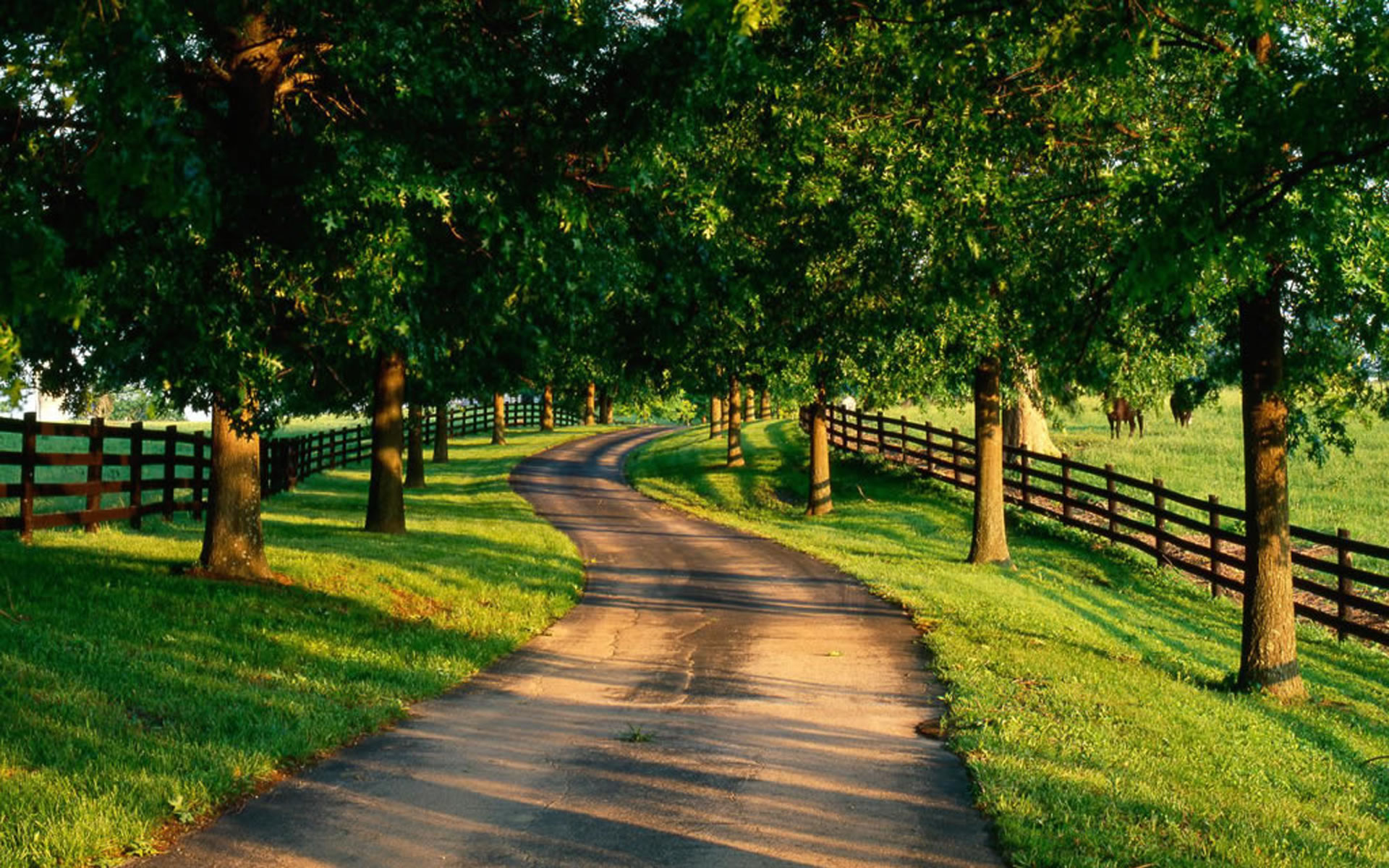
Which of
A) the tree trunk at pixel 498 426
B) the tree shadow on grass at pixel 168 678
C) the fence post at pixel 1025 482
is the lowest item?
the tree shadow on grass at pixel 168 678

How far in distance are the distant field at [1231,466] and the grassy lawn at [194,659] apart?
51.0ft

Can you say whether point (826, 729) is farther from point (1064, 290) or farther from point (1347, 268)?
point (1347, 268)

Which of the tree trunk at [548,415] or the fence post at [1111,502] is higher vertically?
the tree trunk at [548,415]

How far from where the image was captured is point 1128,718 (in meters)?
10.1

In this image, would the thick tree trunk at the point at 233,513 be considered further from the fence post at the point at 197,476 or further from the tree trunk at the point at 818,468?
the tree trunk at the point at 818,468

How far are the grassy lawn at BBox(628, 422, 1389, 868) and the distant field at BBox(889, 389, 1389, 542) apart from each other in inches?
220

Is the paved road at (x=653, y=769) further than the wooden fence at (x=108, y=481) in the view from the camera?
No

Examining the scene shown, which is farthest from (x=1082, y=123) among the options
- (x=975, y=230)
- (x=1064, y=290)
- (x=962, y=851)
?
(x=962, y=851)

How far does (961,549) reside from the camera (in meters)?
24.5

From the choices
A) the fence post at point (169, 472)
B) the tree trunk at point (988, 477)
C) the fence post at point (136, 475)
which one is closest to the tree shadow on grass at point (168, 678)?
the fence post at point (136, 475)

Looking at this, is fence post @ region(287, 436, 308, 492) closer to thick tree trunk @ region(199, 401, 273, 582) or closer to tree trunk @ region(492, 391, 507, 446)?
thick tree trunk @ region(199, 401, 273, 582)

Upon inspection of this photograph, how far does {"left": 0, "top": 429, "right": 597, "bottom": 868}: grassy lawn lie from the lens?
689 cm

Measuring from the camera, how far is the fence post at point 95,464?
1655 centimetres

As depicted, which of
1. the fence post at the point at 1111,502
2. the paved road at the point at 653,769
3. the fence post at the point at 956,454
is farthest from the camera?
the fence post at the point at 956,454
